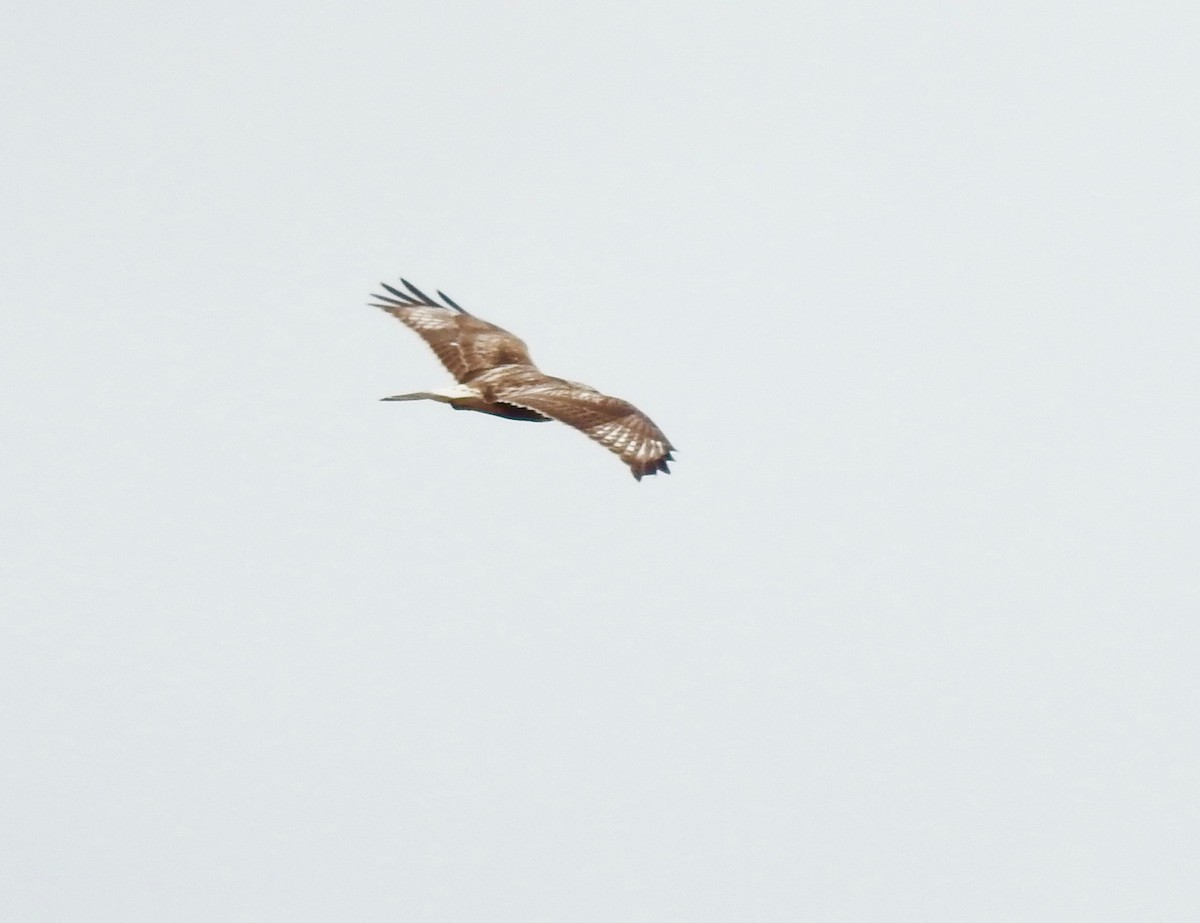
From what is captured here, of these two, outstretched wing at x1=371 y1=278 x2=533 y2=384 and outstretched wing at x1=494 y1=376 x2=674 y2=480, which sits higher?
outstretched wing at x1=371 y1=278 x2=533 y2=384

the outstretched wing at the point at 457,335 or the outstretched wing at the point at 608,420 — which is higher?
the outstretched wing at the point at 457,335

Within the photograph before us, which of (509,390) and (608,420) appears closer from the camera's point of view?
(608,420)

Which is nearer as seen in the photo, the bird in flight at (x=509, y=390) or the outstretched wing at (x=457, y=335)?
the bird in flight at (x=509, y=390)

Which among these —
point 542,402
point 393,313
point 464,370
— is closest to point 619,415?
point 542,402

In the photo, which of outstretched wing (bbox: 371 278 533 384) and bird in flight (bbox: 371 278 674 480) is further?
outstretched wing (bbox: 371 278 533 384)

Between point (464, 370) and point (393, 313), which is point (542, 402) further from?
point (393, 313)
